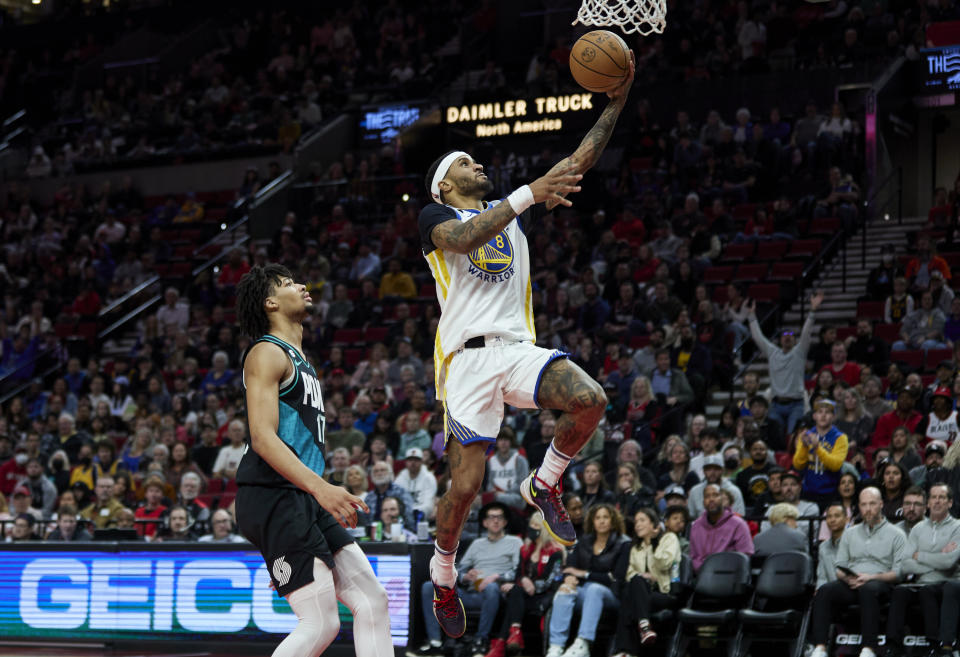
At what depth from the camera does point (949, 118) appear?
2230 cm

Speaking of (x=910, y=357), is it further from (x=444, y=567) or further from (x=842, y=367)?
(x=444, y=567)

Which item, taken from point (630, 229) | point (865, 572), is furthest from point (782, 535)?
point (630, 229)

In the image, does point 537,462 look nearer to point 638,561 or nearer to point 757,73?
point 638,561

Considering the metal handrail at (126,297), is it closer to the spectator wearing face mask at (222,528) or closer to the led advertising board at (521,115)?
the led advertising board at (521,115)

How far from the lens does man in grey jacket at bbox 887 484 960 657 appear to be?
9844 millimetres

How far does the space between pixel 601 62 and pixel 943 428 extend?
7453mm

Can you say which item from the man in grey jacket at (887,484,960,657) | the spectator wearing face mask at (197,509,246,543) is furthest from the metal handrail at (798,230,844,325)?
the spectator wearing face mask at (197,509,246,543)

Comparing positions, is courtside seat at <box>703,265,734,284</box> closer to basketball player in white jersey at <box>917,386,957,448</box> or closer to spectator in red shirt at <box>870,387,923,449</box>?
spectator in red shirt at <box>870,387,923,449</box>

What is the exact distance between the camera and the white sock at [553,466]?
20.6ft

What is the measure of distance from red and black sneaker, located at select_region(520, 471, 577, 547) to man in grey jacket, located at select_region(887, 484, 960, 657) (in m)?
4.69

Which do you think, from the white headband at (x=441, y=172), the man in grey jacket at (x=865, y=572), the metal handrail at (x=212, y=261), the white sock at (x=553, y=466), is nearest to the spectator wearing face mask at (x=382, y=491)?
the man in grey jacket at (x=865, y=572)

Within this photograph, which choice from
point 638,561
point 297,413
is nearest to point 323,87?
point 638,561

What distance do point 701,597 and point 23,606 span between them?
21.2 ft

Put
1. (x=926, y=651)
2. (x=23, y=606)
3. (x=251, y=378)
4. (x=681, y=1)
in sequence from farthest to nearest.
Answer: (x=681, y=1) < (x=23, y=606) < (x=926, y=651) < (x=251, y=378)
